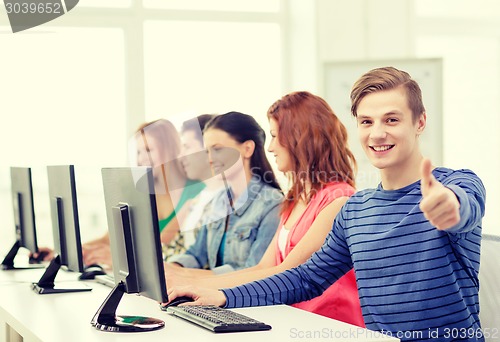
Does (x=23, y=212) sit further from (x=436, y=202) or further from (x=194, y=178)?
(x=436, y=202)

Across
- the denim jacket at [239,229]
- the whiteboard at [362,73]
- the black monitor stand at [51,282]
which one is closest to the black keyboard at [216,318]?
the black monitor stand at [51,282]

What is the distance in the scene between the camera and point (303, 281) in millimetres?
2373

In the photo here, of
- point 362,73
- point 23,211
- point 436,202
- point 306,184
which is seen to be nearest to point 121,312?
point 306,184

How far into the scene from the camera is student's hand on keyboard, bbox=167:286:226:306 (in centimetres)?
232

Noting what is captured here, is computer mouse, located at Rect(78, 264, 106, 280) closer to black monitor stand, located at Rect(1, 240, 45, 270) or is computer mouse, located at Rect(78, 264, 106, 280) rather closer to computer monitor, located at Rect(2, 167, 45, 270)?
computer monitor, located at Rect(2, 167, 45, 270)

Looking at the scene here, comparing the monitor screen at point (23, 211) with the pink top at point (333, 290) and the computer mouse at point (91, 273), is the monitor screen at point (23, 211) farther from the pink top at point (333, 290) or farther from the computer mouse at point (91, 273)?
the pink top at point (333, 290)

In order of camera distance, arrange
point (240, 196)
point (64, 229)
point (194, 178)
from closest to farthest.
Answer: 1. point (64, 229)
2. point (240, 196)
3. point (194, 178)

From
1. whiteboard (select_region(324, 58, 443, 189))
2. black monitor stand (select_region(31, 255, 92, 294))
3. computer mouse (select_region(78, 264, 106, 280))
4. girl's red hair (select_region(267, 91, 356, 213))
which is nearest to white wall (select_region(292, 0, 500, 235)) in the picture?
whiteboard (select_region(324, 58, 443, 189))

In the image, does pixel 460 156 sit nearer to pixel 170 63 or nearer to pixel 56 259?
pixel 170 63

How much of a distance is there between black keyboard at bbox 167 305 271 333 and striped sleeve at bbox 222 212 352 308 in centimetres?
12

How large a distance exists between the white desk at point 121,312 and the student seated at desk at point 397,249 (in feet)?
0.39

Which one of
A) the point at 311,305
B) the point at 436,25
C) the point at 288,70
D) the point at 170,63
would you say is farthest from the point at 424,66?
the point at 311,305

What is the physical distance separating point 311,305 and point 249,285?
355 millimetres

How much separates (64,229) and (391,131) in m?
1.37
